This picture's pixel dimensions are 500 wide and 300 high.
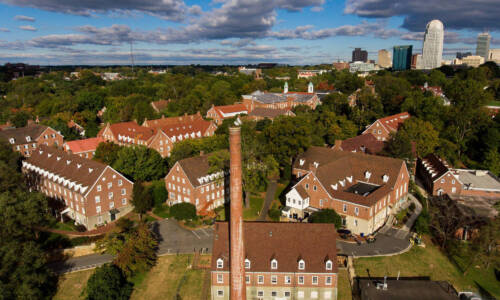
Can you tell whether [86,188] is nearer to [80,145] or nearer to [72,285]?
[72,285]

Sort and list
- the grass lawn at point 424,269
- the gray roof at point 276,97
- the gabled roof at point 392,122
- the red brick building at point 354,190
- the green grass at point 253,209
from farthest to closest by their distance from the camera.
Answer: the gray roof at point 276,97 → the gabled roof at point 392,122 → the green grass at point 253,209 → the red brick building at point 354,190 → the grass lawn at point 424,269

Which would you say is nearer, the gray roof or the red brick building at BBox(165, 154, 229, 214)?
the red brick building at BBox(165, 154, 229, 214)

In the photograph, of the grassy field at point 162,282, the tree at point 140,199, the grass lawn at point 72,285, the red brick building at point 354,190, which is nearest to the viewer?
the grassy field at point 162,282

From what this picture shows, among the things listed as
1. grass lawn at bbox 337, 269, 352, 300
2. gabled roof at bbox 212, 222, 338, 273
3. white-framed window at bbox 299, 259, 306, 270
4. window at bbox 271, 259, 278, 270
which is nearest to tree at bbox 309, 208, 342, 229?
grass lawn at bbox 337, 269, 352, 300

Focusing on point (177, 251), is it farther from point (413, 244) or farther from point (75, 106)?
point (75, 106)

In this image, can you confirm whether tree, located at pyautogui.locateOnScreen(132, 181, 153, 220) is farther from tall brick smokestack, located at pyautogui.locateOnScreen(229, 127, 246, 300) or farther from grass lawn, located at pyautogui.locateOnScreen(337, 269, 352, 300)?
grass lawn, located at pyautogui.locateOnScreen(337, 269, 352, 300)

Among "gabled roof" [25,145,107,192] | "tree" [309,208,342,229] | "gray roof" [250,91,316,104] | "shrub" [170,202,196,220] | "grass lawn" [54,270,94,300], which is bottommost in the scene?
"grass lawn" [54,270,94,300]

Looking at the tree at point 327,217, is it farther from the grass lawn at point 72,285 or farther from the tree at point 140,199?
the grass lawn at point 72,285

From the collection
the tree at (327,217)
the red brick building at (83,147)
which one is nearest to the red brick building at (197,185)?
the tree at (327,217)
